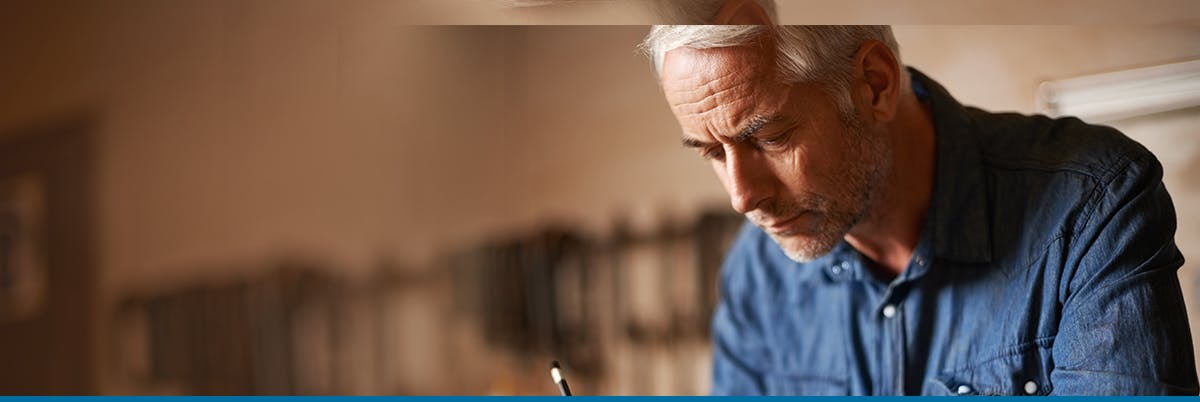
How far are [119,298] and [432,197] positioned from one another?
1.97 ft

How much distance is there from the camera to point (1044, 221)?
639 millimetres

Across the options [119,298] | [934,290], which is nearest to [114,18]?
[119,298]

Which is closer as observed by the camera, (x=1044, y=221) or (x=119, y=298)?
(x=1044, y=221)

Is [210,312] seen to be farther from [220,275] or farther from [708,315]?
[708,315]

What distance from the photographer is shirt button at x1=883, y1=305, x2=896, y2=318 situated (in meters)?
0.72

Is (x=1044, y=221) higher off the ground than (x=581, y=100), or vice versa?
(x=581, y=100)

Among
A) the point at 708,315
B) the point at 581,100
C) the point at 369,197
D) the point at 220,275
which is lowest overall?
the point at 708,315

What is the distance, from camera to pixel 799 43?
2.05 feet

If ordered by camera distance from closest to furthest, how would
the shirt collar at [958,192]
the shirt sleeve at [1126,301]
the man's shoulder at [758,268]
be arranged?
the shirt sleeve at [1126,301] → the shirt collar at [958,192] → the man's shoulder at [758,268]

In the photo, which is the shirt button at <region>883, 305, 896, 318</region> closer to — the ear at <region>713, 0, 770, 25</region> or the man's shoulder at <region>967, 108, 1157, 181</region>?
the man's shoulder at <region>967, 108, 1157, 181</region>

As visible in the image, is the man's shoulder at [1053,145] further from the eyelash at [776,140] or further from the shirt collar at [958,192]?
the eyelash at [776,140]

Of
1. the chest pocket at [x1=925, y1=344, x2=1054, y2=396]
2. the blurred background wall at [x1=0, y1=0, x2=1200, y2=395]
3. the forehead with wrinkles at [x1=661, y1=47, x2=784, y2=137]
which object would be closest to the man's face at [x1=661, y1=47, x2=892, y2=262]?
the forehead with wrinkles at [x1=661, y1=47, x2=784, y2=137]

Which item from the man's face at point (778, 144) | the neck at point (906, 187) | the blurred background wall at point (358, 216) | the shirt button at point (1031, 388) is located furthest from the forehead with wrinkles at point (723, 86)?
the blurred background wall at point (358, 216)

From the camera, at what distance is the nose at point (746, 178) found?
639 millimetres
